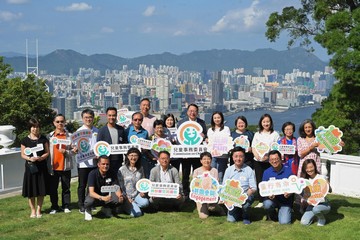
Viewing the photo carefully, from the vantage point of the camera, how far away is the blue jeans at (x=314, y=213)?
6.20m

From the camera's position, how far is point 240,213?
657 centimetres

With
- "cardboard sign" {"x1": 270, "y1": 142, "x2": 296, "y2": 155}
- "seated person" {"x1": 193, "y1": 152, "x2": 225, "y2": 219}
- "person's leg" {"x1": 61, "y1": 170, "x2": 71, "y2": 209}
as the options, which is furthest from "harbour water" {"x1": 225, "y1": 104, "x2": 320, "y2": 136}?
"person's leg" {"x1": 61, "y1": 170, "x2": 71, "y2": 209}

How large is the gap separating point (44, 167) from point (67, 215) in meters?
0.83

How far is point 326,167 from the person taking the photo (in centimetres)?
893

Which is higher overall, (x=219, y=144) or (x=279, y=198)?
(x=219, y=144)

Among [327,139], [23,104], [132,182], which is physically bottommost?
[132,182]

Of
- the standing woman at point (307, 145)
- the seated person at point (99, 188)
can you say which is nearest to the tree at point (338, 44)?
the standing woman at point (307, 145)

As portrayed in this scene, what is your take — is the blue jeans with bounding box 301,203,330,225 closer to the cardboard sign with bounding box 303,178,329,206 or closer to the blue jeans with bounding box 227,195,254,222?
the cardboard sign with bounding box 303,178,329,206

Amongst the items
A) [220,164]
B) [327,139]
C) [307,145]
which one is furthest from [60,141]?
[327,139]

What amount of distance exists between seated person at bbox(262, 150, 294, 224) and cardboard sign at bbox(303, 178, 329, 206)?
10.4 inches

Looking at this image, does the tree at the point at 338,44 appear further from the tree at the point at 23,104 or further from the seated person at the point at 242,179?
the tree at the point at 23,104

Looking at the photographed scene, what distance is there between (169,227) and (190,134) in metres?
1.67

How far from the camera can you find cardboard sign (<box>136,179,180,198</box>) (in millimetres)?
6738

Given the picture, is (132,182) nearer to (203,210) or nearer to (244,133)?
(203,210)
